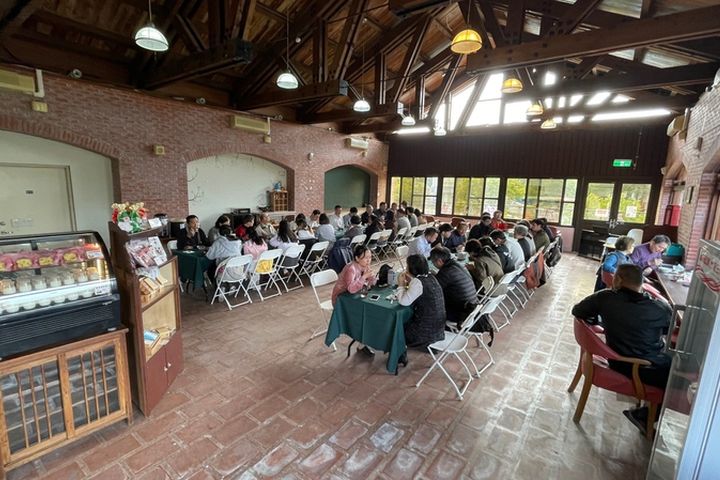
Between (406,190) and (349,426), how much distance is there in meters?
11.5

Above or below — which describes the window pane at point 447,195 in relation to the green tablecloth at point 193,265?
above

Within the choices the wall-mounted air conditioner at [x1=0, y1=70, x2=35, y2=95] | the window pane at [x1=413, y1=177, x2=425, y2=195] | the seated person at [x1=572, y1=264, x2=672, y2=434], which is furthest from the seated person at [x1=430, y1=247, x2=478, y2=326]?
the window pane at [x1=413, y1=177, x2=425, y2=195]

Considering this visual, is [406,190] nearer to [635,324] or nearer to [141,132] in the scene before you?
[141,132]

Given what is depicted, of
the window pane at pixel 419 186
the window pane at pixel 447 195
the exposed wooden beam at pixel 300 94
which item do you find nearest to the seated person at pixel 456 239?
the exposed wooden beam at pixel 300 94

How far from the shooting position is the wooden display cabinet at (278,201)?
9953 mm

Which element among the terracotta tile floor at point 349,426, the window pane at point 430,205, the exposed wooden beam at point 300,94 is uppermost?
the exposed wooden beam at point 300,94

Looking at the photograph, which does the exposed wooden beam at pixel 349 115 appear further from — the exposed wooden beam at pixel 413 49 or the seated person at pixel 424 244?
the seated person at pixel 424 244

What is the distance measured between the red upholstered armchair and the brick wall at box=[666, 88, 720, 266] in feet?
12.3

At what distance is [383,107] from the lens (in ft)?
26.6

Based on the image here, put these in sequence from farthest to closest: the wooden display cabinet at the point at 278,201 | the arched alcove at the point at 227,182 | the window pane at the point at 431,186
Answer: the window pane at the point at 431,186, the wooden display cabinet at the point at 278,201, the arched alcove at the point at 227,182

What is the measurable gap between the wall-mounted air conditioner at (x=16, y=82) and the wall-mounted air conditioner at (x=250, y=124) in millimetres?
3527

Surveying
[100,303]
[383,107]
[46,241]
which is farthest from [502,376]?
[383,107]

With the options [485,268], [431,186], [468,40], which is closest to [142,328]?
[485,268]

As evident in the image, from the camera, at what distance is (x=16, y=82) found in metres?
5.16
